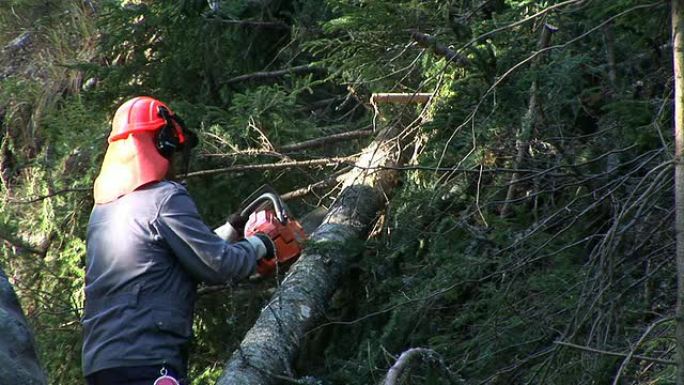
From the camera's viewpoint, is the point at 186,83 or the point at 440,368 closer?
the point at 440,368

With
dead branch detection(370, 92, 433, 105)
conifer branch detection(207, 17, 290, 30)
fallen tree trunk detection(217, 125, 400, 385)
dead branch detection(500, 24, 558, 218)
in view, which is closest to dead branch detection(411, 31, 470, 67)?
dead branch detection(500, 24, 558, 218)

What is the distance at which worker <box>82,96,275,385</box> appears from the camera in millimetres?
4320

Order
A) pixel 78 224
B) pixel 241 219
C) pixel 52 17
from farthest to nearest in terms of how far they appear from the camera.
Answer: pixel 52 17
pixel 78 224
pixel 241 219

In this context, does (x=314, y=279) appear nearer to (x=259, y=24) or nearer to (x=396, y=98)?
(x=396, y=98)

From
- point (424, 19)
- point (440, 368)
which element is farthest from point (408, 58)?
point (440, 368)

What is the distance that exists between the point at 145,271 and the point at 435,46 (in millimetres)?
1893

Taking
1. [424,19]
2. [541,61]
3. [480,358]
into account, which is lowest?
[480,358]

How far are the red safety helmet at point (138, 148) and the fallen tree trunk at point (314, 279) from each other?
937 mm

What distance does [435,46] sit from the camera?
16.9 ft

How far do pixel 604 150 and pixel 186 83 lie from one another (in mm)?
3481

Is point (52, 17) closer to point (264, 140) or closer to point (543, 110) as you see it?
point (264, 140)

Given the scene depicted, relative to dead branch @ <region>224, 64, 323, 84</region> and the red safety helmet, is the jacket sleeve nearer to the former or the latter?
the red safety helmet

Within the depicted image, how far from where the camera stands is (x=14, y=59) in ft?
30.3

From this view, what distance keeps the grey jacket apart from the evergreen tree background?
0.88 meters
